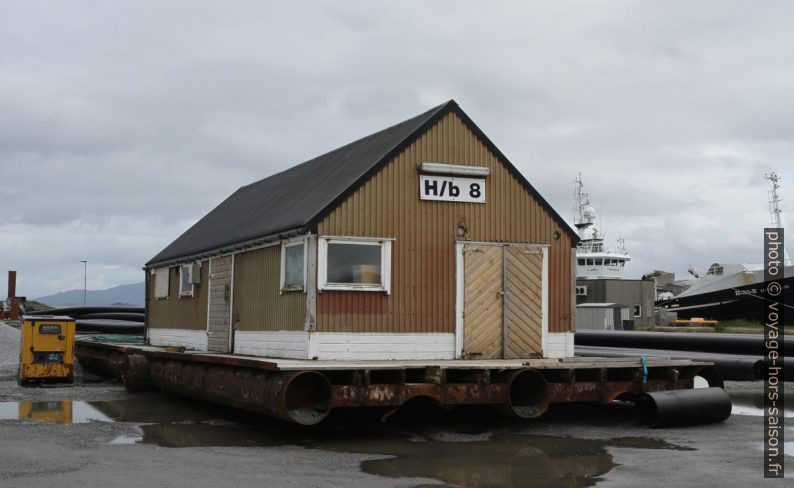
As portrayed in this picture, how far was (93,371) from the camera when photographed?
2561 centimetres

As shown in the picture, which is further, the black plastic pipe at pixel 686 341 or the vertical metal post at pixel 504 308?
the black plastic pipe at pixel 686 341

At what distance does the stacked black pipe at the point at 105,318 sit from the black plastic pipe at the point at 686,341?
16515 millimetres

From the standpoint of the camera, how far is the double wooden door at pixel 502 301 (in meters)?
16.2

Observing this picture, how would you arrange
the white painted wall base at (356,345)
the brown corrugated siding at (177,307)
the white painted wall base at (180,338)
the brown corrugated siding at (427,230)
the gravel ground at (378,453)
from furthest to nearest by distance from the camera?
the brown corrugated siding at (177,307) < the white painted wall base at (180,338) < the brown corrugated siding at (427,230) < the white painted wall base at (356,345) < the gravel ground at (378,453)

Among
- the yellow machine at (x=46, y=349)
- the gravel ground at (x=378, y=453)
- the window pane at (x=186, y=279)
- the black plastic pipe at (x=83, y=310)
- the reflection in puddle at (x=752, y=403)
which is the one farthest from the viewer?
the black plastic pipe at (x=83, y=310)

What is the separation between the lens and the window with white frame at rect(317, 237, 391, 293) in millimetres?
14977

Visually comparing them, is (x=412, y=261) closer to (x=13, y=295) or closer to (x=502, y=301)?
(x=502, y=301)

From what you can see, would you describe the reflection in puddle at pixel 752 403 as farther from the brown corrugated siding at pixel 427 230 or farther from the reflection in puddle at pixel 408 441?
the reflection in puddle at pixel 408 441

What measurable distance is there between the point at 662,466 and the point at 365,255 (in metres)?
6.57

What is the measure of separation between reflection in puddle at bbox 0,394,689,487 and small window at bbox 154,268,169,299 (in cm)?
699

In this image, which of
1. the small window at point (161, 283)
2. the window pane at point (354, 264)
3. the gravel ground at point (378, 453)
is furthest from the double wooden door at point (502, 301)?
the small window at point (161, 283)

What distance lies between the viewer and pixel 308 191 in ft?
58.2

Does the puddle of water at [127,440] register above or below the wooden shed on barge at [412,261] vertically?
below

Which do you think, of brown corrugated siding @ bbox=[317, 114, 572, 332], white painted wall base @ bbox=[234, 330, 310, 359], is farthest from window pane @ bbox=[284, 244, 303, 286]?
white painted wall base @ bbox=[234, 330, 310, 359]
